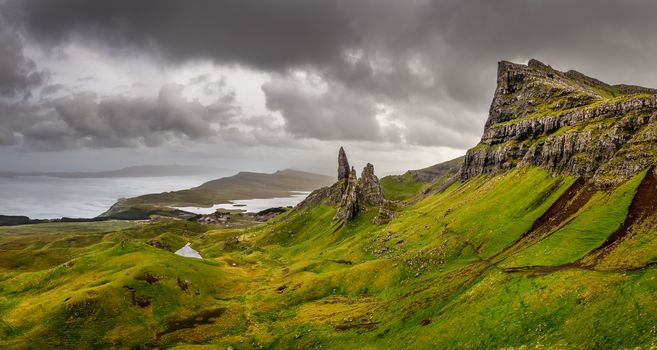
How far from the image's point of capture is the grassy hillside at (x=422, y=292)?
163 ft

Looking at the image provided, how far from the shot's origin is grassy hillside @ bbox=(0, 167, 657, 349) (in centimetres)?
4975

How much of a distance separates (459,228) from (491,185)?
52518mm

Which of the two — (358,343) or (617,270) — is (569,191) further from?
(358,343)

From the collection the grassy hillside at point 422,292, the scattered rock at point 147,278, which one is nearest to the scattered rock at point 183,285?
the grassy hillside at point 422,292

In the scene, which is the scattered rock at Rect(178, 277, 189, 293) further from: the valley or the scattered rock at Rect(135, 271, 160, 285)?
the scattered rock at Rect(135, 271, 160, 285)

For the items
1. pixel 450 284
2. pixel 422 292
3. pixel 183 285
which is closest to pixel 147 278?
pixel 183 285

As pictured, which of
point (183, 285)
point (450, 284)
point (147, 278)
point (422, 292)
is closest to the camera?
point (450, 284)

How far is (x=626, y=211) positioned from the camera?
8356cm

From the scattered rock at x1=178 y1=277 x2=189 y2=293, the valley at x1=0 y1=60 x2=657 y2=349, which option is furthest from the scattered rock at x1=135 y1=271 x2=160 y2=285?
the scattered rock at x1=178 y1=277 x2=189 y2=293

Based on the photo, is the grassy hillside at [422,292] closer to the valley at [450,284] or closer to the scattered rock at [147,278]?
the valley at [450,284]

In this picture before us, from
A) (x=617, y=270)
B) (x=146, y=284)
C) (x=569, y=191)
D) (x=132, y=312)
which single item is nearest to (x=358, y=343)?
(x=617, y=270)

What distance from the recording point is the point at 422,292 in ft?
251

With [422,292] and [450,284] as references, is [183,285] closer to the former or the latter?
[422,292]

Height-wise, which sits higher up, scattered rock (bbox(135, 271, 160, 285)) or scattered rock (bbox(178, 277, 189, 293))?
scattered rock (bbox(135, 271, 160, 285))
